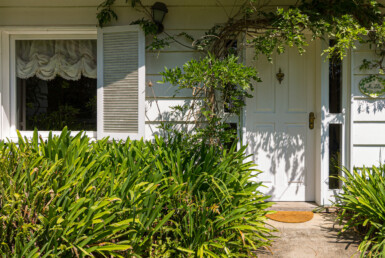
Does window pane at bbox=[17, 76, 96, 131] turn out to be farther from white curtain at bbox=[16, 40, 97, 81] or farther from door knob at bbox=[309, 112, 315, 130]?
door knob at bbox=[309, 112, 315, 130]

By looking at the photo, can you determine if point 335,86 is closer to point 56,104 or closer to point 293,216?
point 293,216

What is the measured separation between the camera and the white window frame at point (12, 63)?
381 cm

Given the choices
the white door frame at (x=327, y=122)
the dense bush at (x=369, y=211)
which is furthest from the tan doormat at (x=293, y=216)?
the dense bush at (x=369, y=211)

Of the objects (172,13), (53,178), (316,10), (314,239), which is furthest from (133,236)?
(316,10)

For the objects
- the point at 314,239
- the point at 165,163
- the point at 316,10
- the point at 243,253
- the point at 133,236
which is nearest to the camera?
the point at 133,236

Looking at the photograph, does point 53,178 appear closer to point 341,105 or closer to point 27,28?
point 27,28

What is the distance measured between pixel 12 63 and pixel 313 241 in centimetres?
394

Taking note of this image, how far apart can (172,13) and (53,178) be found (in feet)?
8.05

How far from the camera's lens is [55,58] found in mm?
3906

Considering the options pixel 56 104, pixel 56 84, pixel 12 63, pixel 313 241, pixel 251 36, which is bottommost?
pixel 313 241

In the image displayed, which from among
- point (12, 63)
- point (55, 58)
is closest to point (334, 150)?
point (55, 58)

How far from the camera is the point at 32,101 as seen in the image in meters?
3.99

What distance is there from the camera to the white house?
3607 mm

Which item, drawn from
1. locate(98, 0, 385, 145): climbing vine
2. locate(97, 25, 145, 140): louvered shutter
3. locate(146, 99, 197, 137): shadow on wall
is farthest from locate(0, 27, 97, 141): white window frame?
locate(146, 99, 197, 137): shadow on wall
